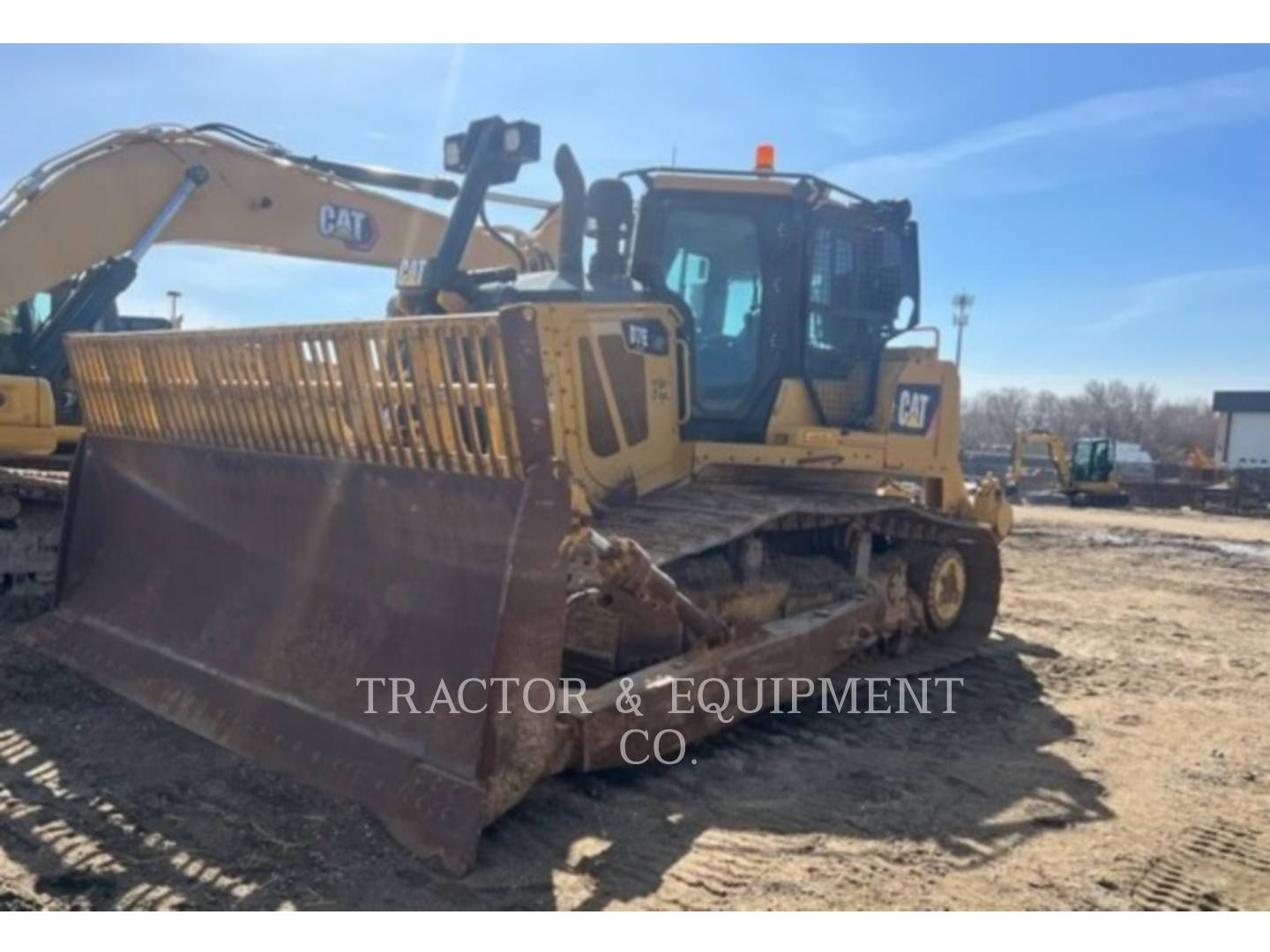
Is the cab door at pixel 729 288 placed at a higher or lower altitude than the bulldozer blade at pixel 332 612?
higher

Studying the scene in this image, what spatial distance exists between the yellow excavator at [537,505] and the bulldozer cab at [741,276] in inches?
0.7

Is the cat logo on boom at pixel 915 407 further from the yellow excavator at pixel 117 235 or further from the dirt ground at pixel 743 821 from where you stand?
the yellow excavator at pixel 117 235

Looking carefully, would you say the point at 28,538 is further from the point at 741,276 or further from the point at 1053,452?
the point at 1053,452

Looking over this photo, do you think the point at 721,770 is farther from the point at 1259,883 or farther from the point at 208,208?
the point at 208,208

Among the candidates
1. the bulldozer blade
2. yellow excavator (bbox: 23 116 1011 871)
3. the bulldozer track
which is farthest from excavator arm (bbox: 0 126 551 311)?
the bulldozer track

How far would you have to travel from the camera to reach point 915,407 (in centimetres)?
650

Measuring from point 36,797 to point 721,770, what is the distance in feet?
8.19

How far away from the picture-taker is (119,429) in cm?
533

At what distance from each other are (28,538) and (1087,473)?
87.2 feet

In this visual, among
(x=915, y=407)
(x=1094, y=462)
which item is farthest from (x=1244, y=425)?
(x=915, y=407)

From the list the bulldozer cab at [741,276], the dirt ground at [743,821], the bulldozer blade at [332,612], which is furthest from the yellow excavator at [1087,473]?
the bulldozer blade at [332,612]

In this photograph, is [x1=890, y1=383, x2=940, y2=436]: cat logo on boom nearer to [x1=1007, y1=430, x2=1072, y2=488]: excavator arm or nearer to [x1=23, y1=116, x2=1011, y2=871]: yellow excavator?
[x1=23, y1=116, x2=1011, y2=871]: yellow excavator

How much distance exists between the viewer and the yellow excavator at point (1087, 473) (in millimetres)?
27656

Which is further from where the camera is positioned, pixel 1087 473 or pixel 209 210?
pixel 1087 473
